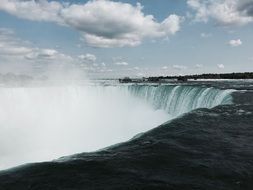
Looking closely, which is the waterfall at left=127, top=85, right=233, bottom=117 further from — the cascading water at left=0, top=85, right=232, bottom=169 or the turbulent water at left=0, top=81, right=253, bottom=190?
the turbulent water at left=0, top=81, right=253, bottom=190

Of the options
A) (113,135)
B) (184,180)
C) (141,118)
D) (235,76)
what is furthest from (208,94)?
(235,76)

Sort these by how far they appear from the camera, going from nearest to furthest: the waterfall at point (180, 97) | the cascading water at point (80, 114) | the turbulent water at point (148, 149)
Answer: the turbulent water at point (148, 149) → the waterfall at point (180, 97) → the cascading water at point (80, 114)

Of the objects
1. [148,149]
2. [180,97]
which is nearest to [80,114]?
[180,97]

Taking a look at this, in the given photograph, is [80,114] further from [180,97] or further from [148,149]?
[148,149]

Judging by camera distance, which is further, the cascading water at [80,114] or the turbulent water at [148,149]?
the cascading water at [80,114]

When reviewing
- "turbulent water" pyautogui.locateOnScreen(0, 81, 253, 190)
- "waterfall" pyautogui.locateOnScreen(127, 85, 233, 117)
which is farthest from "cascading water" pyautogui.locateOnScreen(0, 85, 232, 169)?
"turbulent water" pyautogui.locateOnScreen(0, 81, 253, 190)

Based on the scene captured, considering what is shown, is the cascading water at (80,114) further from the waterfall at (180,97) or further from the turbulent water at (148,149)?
the turbulent water at (148,149)

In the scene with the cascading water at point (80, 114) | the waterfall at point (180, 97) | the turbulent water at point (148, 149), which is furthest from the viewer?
the cascading water at point (80, 114)

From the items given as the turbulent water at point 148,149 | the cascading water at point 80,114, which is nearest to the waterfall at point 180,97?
the cascading water at point 80,114
